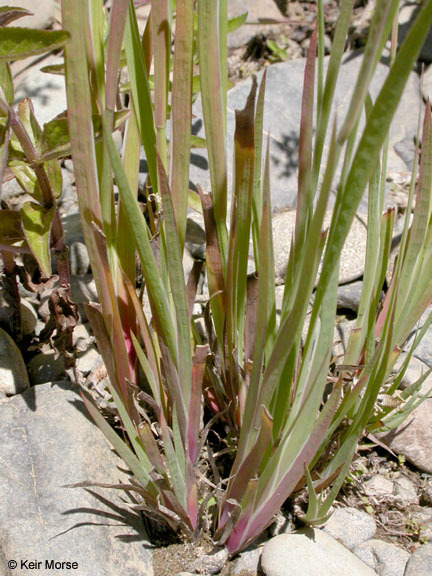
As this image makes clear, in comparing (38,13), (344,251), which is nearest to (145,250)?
(344,251)

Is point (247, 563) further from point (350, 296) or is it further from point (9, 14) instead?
point (9, 14)

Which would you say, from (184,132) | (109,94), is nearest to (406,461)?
(184,132)

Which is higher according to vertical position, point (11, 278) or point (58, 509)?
point (11, 278)

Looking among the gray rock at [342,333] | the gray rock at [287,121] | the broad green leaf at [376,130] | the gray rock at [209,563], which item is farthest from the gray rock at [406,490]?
the gray rock at [287,121]

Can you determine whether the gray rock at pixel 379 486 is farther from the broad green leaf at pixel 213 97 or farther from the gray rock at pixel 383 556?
the broad green leaf at pixel 213 97

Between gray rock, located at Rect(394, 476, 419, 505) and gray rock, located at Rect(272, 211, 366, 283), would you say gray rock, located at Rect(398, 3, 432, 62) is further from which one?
gray rock, located at Rect(394, 476, 419, 505)

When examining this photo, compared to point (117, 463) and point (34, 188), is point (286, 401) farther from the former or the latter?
point (34, 188)
